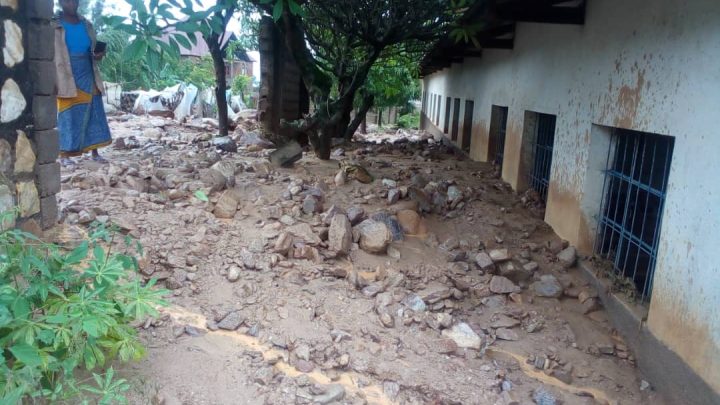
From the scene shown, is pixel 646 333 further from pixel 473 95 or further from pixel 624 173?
pixel 473 95

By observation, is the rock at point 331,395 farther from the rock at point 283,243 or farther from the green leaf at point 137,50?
the green leaf at point 137,50

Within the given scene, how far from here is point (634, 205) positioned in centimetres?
416

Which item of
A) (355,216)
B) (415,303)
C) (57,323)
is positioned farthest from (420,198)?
(57,323)

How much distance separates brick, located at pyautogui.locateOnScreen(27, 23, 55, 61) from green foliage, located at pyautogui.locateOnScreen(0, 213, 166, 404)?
111cm

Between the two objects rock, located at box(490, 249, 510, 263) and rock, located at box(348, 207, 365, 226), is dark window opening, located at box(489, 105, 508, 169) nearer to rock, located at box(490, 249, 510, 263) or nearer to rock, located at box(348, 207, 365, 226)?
rock, located at box(490, 249, 510, 263)

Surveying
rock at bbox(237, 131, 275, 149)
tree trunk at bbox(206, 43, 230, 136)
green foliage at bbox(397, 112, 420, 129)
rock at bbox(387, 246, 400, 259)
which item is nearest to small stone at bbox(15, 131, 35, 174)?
rock at bbox(387, 246, 400, 259)

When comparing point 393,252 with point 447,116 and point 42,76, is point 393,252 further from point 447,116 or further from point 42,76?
point 447,116

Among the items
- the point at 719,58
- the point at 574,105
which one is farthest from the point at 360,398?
the point at 574,105

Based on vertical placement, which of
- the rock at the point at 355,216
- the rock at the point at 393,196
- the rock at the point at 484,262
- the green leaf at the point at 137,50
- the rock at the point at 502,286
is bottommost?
the rock at the point at 502,286

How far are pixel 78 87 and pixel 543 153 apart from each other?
4.95 meters

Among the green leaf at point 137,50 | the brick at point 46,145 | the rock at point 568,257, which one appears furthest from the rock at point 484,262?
the brick at point 46,145

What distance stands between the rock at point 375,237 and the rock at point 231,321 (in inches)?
53.8

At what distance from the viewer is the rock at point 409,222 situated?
16.3 ft

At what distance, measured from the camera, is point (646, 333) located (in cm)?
346
